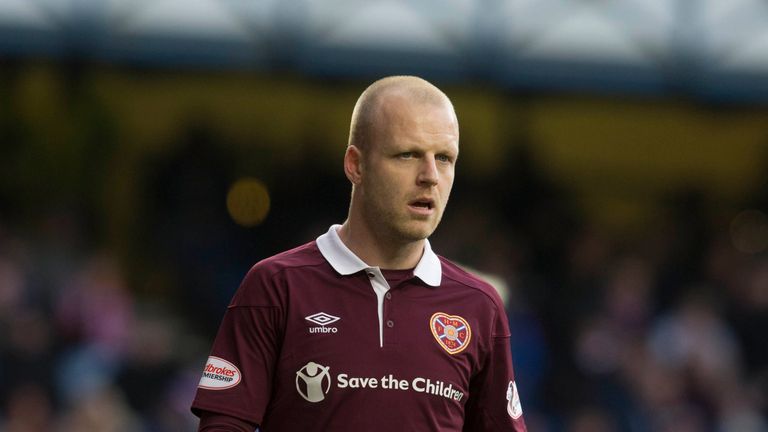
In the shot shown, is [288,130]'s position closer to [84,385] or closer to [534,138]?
[534,138]

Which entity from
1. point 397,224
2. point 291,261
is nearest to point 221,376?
point 291,261

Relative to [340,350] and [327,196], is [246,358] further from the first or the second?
[327,196]

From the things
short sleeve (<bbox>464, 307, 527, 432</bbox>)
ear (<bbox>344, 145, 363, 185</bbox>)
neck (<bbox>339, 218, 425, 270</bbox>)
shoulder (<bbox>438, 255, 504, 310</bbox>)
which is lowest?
short sleeve (<bbox>464, 307, 527, 432</bbox>)

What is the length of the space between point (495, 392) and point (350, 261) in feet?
1.71

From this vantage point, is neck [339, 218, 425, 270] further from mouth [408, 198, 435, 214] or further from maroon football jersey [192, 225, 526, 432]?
mouth [408, 198, 435, 214]

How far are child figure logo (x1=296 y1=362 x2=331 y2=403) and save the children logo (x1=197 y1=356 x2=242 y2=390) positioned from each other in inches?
6.0

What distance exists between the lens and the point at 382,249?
3.74 meters

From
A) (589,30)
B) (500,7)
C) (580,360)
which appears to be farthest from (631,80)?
(580,360)

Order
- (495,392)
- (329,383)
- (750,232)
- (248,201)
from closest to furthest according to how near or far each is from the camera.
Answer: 1. (329,383)
2. (495,392)
3. (248,201)
4. (750,232)

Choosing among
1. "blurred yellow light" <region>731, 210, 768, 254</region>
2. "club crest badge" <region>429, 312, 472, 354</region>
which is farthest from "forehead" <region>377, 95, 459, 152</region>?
"blurred yellow light" <region>731, 210, 768, 254</region>

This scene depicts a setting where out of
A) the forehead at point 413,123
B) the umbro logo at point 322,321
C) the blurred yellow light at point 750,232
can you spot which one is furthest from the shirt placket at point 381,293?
the blurred yellow light at point 750,232

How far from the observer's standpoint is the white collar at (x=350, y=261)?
146 inches

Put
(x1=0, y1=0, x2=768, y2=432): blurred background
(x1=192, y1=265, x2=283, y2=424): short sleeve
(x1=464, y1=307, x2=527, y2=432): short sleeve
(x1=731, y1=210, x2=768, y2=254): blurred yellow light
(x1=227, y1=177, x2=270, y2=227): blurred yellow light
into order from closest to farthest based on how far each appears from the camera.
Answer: (x1=192, y1=265, x2=283, y2=424): short sleeve → (x1=464, y1=307, x2=527, y2=432): short sleeve → (x1=0, y1=0, x2=768, y2=432): blurred background → (x1=227, y1=177, x2=270, y2=227): blurred yellow light → (x1=731, y1=210, x2=768, y2=254): blurred yellow light

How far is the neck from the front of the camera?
373 cm
